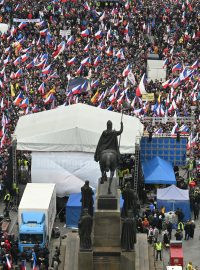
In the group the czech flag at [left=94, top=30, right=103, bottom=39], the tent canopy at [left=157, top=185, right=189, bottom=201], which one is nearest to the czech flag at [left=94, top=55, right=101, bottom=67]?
the czech flag at [left=94, top=30, right=103, bottom=39]

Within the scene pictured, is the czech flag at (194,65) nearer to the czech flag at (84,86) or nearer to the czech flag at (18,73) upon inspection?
the czech flag at (84,86)

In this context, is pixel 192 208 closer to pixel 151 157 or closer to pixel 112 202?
pixel 151 157

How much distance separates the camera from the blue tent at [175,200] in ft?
201

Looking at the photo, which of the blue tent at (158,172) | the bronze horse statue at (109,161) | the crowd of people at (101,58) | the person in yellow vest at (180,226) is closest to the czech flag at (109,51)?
the crowd of people at (101,58)

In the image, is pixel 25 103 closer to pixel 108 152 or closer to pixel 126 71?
pixel 126 71

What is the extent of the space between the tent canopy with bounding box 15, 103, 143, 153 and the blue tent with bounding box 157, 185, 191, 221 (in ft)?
10.5

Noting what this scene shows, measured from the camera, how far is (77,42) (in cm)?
9006

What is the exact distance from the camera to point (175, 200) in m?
61.5

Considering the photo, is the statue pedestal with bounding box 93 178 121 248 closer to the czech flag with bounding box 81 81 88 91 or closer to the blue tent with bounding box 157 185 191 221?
the blue tent with bounding box 157 185 191 221

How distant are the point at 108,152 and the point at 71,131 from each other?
1444cm

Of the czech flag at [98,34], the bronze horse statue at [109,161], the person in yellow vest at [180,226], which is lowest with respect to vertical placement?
the person in yellow vest at [180,226]

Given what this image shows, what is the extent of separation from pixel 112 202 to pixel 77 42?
42.2 m

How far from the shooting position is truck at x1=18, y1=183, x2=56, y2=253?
186ft

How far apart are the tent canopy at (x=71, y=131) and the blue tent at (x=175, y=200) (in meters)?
3.19
